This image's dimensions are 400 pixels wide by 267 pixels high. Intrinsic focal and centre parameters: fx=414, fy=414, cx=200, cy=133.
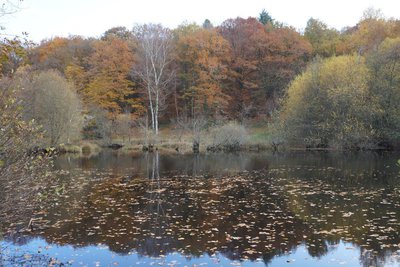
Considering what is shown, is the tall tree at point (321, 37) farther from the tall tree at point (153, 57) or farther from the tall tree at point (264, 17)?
the tall tree at point (153, 57)

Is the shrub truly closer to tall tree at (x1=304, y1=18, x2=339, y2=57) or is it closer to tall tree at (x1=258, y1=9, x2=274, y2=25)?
tall tree at (x1=304, y1=18, x2=339, y2=57)

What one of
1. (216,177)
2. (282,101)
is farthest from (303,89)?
(216,177)

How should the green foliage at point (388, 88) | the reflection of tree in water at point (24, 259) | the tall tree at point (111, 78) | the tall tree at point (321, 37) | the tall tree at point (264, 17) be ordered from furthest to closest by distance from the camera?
the tall tree at point (264, 17), the tall tree at point (321, 37), the tall tree at point (111, 78), the green foliage at point (388, 88), the reflection of tree in water at point (24, 259)

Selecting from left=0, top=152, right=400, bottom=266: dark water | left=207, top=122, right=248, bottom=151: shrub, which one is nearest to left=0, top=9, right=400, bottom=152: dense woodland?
left=207, top=122, right=248, bottom=151: shrub

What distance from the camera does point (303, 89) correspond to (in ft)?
147

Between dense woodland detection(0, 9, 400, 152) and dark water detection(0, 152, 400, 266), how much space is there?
62.4ft

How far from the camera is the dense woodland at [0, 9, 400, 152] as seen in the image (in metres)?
42.0

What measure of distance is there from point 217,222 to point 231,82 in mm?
48996

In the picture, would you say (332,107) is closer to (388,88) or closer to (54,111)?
(388,88)

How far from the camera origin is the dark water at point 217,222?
1027 centimetres

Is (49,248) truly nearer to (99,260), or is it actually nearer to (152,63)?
(99,260)

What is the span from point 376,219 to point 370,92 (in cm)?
3288

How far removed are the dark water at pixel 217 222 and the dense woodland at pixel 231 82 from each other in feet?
62.4

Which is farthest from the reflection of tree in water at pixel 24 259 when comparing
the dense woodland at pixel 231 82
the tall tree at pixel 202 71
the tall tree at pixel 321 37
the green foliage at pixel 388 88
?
the tall tree at pixel 321 37
